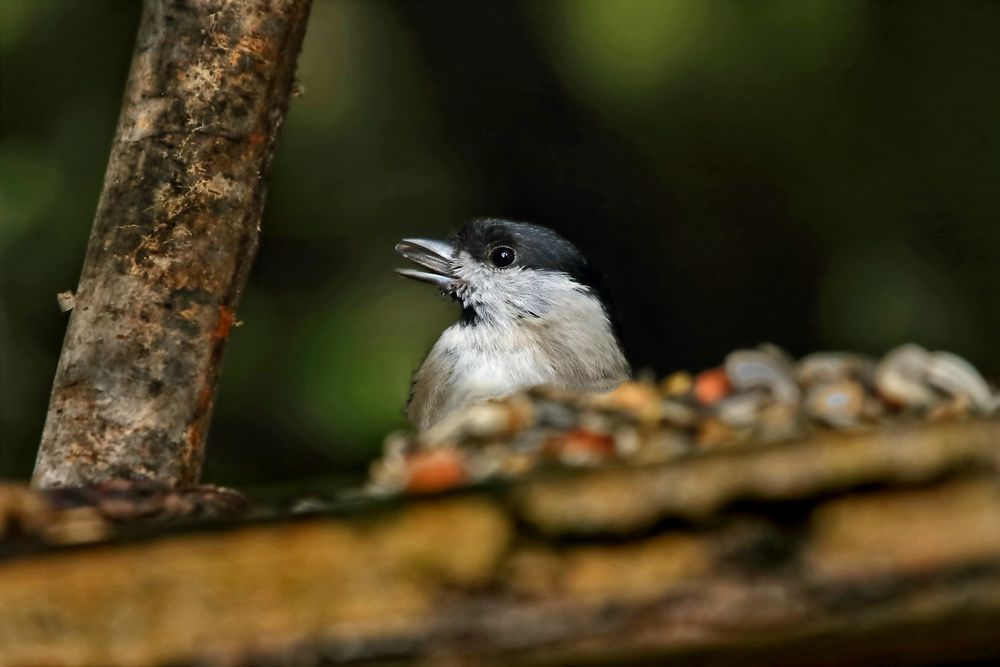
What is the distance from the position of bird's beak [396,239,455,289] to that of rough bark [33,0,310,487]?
752 mm

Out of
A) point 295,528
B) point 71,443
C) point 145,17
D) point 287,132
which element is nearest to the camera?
point 295,528

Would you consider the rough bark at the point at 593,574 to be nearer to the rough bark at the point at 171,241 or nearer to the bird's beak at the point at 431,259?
the rough bark at the point at 171,241

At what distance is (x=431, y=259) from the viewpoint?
8.51 ft

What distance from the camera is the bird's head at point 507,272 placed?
2533 millimetres

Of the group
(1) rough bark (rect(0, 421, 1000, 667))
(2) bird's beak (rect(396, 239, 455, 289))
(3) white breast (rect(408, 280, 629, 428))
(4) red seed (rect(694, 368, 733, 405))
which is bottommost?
(1) rough bark (rect(0, 421, 1000, 667))

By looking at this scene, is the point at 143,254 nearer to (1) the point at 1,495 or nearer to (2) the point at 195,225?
(2) the point at 195,225

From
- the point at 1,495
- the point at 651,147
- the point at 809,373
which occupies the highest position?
the point at 651,147

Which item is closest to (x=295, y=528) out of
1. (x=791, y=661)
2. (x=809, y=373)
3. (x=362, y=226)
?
(x=791, y=661)

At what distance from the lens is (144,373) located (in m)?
1.65

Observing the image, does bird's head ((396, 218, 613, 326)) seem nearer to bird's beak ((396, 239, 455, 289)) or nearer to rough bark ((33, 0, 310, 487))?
bird's beak ((396, 239, 455, 289))

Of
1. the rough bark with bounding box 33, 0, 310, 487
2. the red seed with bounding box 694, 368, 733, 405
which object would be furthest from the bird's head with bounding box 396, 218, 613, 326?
the red seed with bounding box 694, 368, 733, 405

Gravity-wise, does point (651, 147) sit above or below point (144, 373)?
above

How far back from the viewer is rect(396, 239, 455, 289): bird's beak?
2.55 m

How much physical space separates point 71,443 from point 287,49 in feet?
1.90
